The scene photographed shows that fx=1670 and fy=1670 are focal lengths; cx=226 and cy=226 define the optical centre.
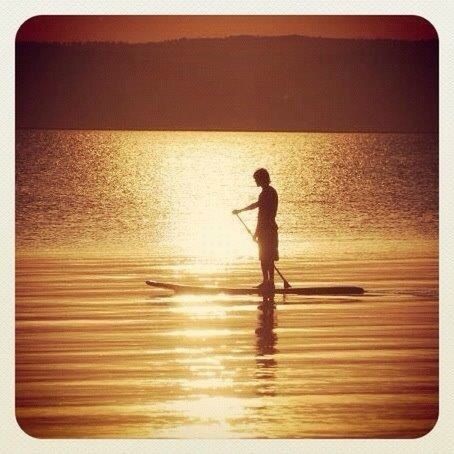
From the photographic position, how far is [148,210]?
42.6 metres

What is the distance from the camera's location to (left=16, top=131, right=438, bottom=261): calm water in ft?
89.4

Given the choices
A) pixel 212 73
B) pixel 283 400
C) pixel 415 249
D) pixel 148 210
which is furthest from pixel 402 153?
pixel 283 400

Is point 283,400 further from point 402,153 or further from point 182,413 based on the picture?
point 402,153

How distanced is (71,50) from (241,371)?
4379 millimetres

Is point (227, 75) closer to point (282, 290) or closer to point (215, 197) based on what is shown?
point (215, 197)

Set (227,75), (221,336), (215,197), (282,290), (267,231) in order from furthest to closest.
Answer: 1. (227,75)
2. (215,197)
3. (282,290)
4. (267,231)
5. (221,336)

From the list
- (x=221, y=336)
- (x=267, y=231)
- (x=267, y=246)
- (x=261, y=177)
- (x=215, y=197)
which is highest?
(x=215, y=197)

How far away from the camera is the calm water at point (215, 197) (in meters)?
27.2

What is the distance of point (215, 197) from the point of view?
167 ft

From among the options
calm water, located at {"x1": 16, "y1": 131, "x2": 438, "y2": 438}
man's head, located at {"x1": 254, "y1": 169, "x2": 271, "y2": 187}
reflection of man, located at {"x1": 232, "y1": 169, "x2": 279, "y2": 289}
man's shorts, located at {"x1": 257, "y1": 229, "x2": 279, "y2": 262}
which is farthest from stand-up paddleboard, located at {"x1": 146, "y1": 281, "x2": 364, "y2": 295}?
man's head, located at {"x1": 254, "y1": 169, "x2": 271, "y2": 187}

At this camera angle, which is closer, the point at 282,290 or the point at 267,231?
the point at 267,231

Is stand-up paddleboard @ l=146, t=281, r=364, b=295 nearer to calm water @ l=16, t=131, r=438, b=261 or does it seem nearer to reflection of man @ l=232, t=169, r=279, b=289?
reflection of man @ l=232, t=169, r=279, b=289

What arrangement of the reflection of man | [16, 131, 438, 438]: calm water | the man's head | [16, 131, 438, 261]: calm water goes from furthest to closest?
1. [16, 131, 438, 261]: calm water
2. the reflection of man
3. the man's head
4. [16, 131, 438, 438]: calm water

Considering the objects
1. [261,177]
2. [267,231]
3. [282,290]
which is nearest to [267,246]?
[267,231]
